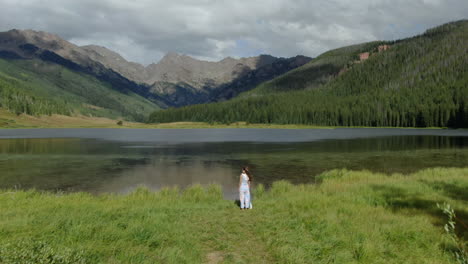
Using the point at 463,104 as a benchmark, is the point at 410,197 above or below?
below

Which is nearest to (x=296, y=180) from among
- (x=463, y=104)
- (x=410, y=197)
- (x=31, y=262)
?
(x=410, y=197)

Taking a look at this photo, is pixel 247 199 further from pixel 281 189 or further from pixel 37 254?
pixel 37 254

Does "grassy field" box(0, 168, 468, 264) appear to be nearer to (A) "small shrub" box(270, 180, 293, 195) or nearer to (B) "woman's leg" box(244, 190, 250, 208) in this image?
(B) "woman's leg" box(244, 190, 250, 208)

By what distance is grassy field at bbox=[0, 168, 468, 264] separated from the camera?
10.6 m

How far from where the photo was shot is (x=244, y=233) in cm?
1451

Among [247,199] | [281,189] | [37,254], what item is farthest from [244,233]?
[281,189]

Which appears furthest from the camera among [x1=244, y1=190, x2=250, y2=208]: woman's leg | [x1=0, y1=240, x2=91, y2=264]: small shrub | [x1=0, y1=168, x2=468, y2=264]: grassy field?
[x1=244, y1=190, x2=250, y2=208]: woman's leg

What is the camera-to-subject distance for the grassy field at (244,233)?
34.7 feet

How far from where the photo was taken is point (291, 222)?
15.6 meters

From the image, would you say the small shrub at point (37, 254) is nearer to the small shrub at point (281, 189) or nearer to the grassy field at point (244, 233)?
the grassy field at point (244, 233)

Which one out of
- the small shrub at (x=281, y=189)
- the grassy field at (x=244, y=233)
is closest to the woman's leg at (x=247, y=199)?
the grassy field at (x=244, y=233)

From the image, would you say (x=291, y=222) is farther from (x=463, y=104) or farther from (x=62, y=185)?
(x=463, y=104)

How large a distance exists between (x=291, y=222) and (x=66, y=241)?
9817 mm

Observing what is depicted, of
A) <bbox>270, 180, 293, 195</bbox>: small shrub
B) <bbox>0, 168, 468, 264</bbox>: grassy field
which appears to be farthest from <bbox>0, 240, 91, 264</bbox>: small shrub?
<bbox>270, 180, 293, 195</bbox>: small shrub
